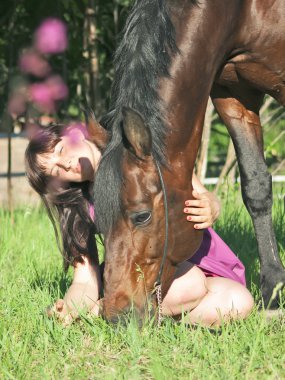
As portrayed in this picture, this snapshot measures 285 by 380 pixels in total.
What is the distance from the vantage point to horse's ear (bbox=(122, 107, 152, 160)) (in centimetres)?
278

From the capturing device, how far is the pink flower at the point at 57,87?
22.6 ft

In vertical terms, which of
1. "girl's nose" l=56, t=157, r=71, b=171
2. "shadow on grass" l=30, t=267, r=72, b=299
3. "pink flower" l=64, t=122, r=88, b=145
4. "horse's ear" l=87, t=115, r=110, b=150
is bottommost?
"shadow on grass" l=30, t=267, r=72, b=299

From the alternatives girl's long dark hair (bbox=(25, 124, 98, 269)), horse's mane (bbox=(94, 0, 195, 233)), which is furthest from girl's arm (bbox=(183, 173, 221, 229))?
girl's long dark hair (bbox=(25, 124, 98, 269))

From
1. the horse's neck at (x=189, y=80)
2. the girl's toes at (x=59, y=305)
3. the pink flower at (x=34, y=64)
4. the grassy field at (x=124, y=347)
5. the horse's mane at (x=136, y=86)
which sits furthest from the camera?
the pink flower at (x=34, y=64)

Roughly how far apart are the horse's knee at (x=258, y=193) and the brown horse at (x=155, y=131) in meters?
0.76

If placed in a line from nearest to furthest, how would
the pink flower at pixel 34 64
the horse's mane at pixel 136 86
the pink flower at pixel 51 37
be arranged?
Answer: the horse's mane at pixel 136 86 → the pink flower at pixel 51 37 → the pink flower at pixel 34 64

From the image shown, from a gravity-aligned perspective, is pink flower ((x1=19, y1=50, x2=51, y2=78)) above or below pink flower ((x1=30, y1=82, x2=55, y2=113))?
above

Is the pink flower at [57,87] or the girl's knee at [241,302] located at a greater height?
the pink flower at [57,87]

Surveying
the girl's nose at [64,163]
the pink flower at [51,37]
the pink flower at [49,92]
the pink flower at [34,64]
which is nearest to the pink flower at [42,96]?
the pink flower at [49,92]

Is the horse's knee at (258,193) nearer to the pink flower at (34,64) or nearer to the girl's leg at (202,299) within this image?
the girl's leg at (202,299)

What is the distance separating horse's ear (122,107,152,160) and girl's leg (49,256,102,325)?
790mm

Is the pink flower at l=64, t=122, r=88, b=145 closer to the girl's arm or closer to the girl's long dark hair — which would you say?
the girl's long dark hair

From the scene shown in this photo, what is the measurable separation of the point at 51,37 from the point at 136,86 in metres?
3.93

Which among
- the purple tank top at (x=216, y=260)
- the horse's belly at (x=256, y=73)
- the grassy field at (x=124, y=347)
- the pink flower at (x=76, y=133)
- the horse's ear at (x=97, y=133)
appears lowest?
the grassy field at (x=124, y=347)
